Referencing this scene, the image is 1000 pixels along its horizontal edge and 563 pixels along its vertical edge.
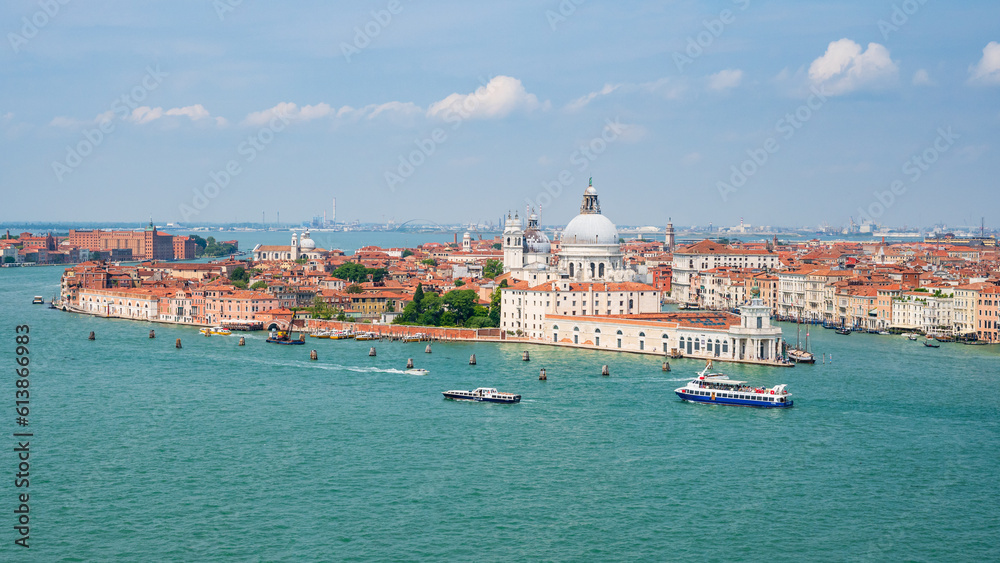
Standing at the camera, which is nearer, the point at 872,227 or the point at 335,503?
the point at 335,503

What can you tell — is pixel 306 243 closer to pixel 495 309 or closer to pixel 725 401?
pixel 495 309

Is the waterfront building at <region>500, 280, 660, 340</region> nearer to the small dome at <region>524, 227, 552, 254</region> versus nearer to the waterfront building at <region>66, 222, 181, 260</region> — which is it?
the small dome at <region>524, 227, 552, 254</region>

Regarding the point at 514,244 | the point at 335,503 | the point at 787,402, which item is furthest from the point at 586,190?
the point at 335,503

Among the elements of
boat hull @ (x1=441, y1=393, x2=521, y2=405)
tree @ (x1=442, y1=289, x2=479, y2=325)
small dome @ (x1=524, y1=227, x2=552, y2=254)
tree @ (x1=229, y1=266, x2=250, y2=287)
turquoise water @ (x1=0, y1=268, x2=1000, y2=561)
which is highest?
small dome @ (x1=524, y1=227, x2=552, y2=254)

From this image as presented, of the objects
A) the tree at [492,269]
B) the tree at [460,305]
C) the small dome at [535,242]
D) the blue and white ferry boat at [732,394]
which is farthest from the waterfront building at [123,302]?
the blue and white ferry boat at [732,394]

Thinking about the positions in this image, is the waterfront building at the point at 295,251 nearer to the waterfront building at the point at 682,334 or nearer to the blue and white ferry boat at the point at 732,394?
the waterfront building at the point at 682,334

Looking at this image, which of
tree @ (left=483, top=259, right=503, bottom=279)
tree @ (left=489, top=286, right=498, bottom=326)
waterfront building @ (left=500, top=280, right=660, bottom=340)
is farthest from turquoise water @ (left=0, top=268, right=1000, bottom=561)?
tree @ (left=483, top=259, right=503, bottom=279)

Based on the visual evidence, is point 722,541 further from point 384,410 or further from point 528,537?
point 384,410

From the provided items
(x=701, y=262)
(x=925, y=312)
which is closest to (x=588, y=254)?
(x=925, y=312)

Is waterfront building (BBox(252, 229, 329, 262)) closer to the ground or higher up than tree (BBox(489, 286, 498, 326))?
higher up
